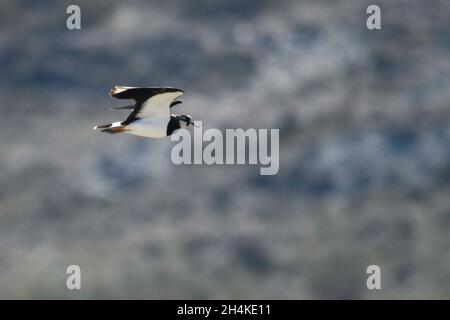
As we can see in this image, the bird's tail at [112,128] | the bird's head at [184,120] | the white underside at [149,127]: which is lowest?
the bird's tail at [112,128]

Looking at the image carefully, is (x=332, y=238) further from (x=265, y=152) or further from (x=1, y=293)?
(x=1, y=293)

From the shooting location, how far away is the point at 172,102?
42562 mm

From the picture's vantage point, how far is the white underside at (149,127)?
4038 cm

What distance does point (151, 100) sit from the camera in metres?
41.1

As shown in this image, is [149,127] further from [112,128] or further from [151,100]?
[112,128]

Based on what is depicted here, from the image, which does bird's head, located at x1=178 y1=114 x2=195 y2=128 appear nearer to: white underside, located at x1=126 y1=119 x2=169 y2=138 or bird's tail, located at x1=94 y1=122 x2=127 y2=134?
white underside, located at x1=126 y1=119 x2=169 y2=138

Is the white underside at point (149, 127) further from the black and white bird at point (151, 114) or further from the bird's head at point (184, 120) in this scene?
the bird's head at point (184, 120)

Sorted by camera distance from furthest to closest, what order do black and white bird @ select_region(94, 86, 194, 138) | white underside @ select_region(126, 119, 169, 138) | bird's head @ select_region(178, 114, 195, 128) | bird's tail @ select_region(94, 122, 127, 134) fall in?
1. bird's head @ select_region(178, 114, 195, 128)
2. white underside @ select_region(126, 119, 169, 138)
3. black and white bird @ select_region(94, 86, 194, 138)
4. bird's tail @ select_region(94, 122, 127, 134)

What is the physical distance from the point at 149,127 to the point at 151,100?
86 cm

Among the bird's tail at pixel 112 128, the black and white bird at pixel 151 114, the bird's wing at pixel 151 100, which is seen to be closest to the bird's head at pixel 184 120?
the black and white bird at pixel 151 114

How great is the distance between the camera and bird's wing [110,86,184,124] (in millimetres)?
40219

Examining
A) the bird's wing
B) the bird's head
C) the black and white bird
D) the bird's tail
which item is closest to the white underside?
the black and white bird
